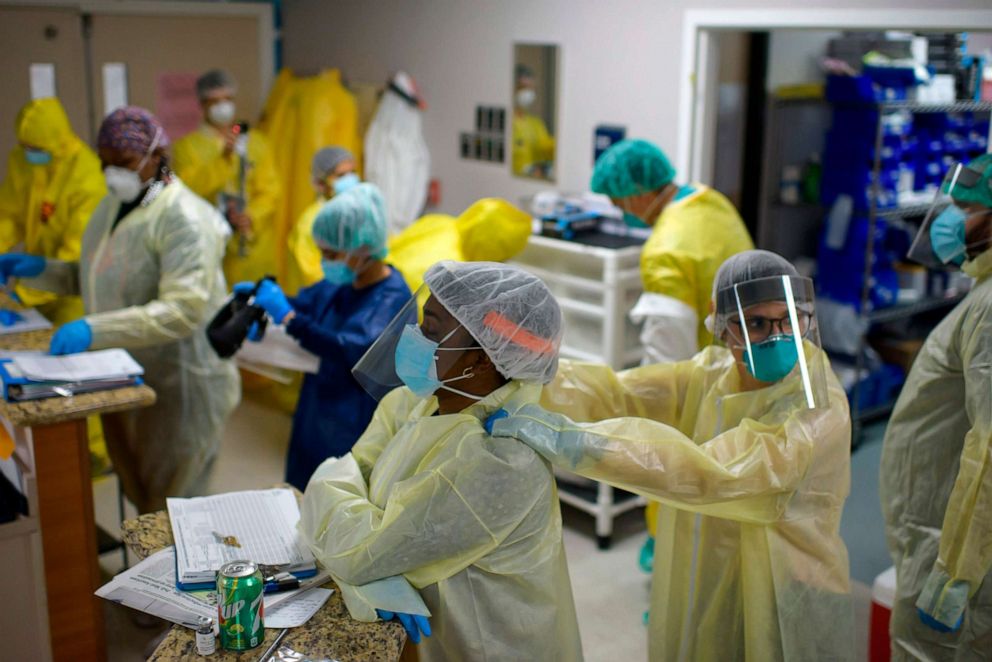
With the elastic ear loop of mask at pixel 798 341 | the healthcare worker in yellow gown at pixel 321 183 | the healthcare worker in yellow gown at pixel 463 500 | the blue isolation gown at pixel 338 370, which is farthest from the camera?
the healthcare worker in yellow gown at pixel 321 183

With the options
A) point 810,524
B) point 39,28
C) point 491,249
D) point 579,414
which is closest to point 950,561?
point 810,524

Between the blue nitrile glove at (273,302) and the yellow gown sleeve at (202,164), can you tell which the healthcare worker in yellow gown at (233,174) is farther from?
the blue nitrile glove at (273,302)

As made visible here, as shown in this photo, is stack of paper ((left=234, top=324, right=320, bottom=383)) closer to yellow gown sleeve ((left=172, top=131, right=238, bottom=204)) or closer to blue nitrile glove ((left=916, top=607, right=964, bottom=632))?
blue nitrile glove ((left=916, top=607, right=964, bottom=632))

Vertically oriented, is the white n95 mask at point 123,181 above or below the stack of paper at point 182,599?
above

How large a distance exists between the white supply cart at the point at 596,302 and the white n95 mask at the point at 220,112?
71.3 inches

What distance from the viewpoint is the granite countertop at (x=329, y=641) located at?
1.58m

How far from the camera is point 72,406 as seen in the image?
254 centimetres

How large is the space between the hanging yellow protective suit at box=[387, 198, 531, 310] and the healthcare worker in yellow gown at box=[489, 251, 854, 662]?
4.53ft

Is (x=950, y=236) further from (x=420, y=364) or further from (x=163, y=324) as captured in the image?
(x=163, y=324)

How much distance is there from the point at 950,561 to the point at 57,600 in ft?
7.30

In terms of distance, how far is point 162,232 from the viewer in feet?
10.2

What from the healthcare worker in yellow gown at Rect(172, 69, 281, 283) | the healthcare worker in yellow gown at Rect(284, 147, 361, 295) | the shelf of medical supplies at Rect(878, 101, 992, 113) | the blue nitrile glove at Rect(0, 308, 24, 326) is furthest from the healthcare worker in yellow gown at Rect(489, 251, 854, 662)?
the healthcare worker in yellow gown at Rect(172, 69, 281, 283)

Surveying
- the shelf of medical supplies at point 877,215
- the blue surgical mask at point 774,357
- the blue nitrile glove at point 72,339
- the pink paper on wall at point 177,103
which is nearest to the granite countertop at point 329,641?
the blue surgical mask at point 774,357

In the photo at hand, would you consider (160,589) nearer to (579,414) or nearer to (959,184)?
(579,414)
